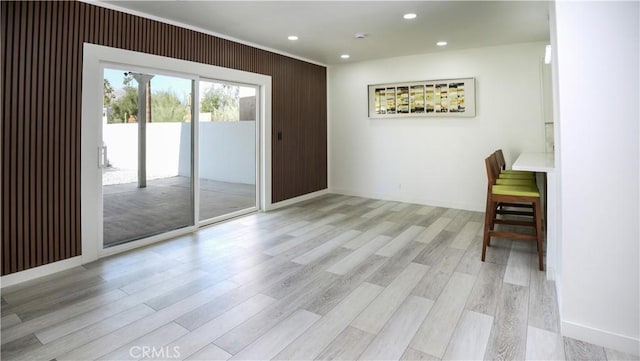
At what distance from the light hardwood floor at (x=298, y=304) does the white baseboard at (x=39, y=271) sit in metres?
0.10

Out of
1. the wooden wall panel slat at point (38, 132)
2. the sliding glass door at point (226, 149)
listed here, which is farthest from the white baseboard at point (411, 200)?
the wooden wall panel slat at point (38, 132)

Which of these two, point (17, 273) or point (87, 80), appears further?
point (87, 80)

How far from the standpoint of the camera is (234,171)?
17.7 ft

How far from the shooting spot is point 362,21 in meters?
3.97

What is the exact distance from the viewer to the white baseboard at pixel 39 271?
2.80 m

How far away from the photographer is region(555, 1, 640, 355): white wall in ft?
6.05

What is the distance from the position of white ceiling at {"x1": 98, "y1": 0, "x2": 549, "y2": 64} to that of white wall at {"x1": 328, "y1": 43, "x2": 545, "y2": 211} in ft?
1.20

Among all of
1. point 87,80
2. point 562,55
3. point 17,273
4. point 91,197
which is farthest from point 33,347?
point 562,55

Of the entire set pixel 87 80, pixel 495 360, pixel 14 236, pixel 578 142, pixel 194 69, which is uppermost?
pixel 194 69

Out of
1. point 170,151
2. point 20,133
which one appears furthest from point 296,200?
point 20,133

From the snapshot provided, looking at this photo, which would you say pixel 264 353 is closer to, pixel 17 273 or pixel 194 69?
pixel 17 273

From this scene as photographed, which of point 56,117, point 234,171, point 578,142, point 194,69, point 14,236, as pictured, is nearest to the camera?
point 578,142

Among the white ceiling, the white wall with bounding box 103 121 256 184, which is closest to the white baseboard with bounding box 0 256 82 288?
the white wall with bounding box 103 121 256 184

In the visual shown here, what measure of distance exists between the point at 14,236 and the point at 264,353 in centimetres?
241
